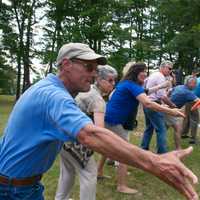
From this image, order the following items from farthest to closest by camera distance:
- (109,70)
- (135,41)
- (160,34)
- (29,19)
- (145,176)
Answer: (160,34) → (29,19) → (135,41) → (145,176) → (109,70)

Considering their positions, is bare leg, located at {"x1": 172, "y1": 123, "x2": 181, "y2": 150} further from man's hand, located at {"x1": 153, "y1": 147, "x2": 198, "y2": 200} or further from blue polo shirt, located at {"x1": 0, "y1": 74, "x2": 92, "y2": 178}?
man's hand, located at {"x1": 153, "y1": 147, "x2": 198, "y2": 200}

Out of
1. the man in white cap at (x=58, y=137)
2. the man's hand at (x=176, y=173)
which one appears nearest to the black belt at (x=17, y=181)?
the man in white cap at (x=58, y=137)

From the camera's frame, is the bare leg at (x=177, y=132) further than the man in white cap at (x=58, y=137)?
Yes

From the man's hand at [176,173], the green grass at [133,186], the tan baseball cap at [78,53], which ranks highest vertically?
the tan baseball cap at [78,53]

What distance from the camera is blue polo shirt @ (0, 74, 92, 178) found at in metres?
2.11

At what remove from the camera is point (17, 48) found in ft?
116

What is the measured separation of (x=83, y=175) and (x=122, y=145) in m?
2.79

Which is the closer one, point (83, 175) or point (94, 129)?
point (94, 129)

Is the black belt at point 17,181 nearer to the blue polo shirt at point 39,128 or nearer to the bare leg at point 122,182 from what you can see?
the blue polo shirt at point 39,128

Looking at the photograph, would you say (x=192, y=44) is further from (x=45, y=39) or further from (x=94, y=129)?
(x=94, y=129)

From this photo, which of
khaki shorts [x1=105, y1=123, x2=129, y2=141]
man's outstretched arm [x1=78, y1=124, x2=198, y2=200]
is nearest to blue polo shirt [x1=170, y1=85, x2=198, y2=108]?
khaki shorts [x1=105, y1=123, x2=129, y2=141]

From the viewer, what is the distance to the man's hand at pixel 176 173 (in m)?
1.81

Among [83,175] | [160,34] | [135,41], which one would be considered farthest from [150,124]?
[160,34]

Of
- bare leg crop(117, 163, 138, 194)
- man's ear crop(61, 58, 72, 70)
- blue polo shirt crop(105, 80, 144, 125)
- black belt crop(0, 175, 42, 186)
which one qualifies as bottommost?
bare leg crop(117, 163, 138, 194)
